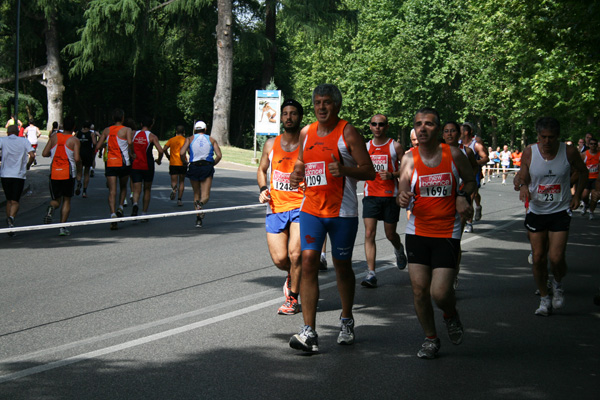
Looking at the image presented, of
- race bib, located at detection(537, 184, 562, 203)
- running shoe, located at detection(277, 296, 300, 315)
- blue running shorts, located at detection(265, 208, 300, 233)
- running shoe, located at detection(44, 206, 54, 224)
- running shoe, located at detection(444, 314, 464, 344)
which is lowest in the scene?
running shoe, located at detection(277, 296, 300, 315)

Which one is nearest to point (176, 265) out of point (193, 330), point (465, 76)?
point (193, 330)

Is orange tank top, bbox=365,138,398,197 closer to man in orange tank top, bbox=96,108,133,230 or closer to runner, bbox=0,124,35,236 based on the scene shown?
man in orange tank top, bbox=96,108,133,230

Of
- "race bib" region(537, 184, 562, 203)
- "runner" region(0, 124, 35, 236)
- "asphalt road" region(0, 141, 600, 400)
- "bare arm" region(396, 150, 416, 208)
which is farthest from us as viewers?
"runner" region(0, 124, 35, 236)

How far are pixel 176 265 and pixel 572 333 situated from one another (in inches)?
200

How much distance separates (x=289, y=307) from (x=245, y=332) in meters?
0.85

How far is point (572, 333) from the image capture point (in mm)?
6672

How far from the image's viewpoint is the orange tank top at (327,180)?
19.4 feet

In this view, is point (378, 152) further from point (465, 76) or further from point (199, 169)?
point (465, 76)

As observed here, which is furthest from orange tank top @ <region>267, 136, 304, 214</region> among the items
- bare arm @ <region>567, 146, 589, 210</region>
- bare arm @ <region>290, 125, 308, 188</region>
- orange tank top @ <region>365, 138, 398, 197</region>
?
bare arm @ <region>567, 146, 589, 210</region>

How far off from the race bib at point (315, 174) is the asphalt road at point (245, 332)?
125 centimetres

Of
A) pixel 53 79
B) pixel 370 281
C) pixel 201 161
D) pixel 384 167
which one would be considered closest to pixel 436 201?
pixel 370 281

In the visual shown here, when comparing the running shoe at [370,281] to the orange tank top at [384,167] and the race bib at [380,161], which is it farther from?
the race bib at [380,161]

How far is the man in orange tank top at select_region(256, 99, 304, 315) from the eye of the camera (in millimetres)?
7145

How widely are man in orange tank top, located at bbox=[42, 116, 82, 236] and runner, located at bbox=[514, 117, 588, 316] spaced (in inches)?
315
